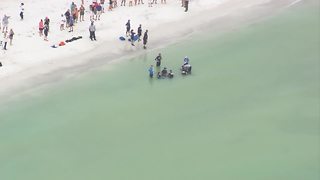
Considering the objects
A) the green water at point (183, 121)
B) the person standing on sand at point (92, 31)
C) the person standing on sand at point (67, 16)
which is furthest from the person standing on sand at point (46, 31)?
the green water at point (183, 121)

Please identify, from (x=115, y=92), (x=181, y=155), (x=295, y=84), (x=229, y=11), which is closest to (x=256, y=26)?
(x=229, y=11)

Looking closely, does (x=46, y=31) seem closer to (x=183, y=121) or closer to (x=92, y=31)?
(x=92, y=31)

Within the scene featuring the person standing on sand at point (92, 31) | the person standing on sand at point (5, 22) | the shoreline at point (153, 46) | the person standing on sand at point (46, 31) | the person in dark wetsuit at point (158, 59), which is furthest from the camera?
the person standing on sand at point (5, 22)

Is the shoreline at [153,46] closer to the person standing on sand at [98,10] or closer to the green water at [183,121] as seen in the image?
the green water at [183,121]

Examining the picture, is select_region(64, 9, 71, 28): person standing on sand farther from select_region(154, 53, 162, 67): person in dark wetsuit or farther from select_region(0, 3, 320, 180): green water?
select_region(154, 53, 162, 67): person in dark wetsuit

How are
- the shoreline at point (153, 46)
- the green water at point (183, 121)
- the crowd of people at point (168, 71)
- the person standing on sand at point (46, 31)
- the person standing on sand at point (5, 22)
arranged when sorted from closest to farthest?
1. the green water at point (183, 121)
2. the shoreline at point (153, 46)
3. the crowd of people at point (168, 71)
4. the person standing on sand at point (46, 31)
5. the person standing on sand at point (5, 22)

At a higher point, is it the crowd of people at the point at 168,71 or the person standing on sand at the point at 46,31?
the person standing on sand at the point at 46,31

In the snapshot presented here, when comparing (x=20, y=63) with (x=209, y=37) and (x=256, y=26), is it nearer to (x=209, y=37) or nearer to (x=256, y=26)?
(x=209, y=37)
